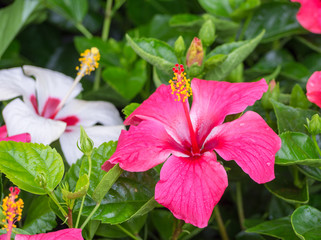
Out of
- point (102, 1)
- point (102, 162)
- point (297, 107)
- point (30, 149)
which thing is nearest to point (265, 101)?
point (297, 107)

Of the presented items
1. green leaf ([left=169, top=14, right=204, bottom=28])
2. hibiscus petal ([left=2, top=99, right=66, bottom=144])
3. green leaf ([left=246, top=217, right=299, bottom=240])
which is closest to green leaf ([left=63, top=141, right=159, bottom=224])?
hibiscus petal ([left=2, top=99, right=66, bottom=144])

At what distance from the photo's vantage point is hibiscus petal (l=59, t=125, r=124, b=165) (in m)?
1.04

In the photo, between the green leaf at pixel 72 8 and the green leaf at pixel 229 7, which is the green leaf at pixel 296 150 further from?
the green leaf at pixel 72 8

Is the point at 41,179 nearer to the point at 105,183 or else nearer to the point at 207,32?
the point at 105,183

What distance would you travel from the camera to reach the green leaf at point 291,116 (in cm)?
96

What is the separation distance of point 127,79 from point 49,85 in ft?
0.73

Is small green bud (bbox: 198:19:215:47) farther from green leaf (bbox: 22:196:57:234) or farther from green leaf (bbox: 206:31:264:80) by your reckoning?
green leaf (bbox: 22:196:57:234)

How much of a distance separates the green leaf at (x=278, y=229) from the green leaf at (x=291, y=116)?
0.60 feet

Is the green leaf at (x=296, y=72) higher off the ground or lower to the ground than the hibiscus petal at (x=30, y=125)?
lower

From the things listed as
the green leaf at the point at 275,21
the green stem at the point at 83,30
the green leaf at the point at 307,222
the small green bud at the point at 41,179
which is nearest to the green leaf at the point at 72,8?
the green stem at the point at 83,30

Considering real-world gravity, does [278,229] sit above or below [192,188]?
below

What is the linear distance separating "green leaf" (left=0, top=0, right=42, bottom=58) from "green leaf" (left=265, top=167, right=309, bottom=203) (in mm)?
796

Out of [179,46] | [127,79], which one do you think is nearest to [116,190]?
[179,46]

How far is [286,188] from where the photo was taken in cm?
102
